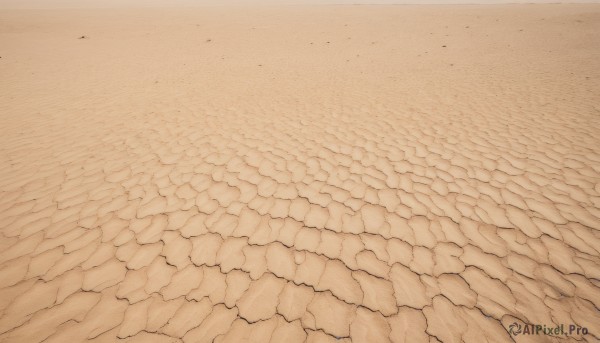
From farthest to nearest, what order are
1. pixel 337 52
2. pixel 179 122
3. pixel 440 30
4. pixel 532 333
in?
pixel 440 30 < pixel 337 52 < pixel 179 122 < pixel 532 333

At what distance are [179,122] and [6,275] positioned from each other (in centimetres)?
338

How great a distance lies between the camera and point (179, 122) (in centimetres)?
507

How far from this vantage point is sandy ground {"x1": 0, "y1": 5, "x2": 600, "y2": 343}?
6.59ft

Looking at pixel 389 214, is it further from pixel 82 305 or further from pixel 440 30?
pixel 440 30

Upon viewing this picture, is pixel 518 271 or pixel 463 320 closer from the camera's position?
pixel 463 320

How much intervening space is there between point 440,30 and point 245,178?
681 inches

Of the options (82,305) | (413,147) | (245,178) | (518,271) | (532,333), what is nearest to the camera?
(532,333)

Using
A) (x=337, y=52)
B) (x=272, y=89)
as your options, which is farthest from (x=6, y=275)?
(x=337, y=52)

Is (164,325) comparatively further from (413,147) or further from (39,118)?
(39,118)

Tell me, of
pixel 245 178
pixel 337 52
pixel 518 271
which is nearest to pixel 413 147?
pixel 518 271

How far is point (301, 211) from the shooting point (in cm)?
292

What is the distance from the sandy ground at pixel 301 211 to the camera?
79.1 inches

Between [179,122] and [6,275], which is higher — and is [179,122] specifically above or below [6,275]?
below

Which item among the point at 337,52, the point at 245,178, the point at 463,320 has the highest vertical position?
the point at 463,320
